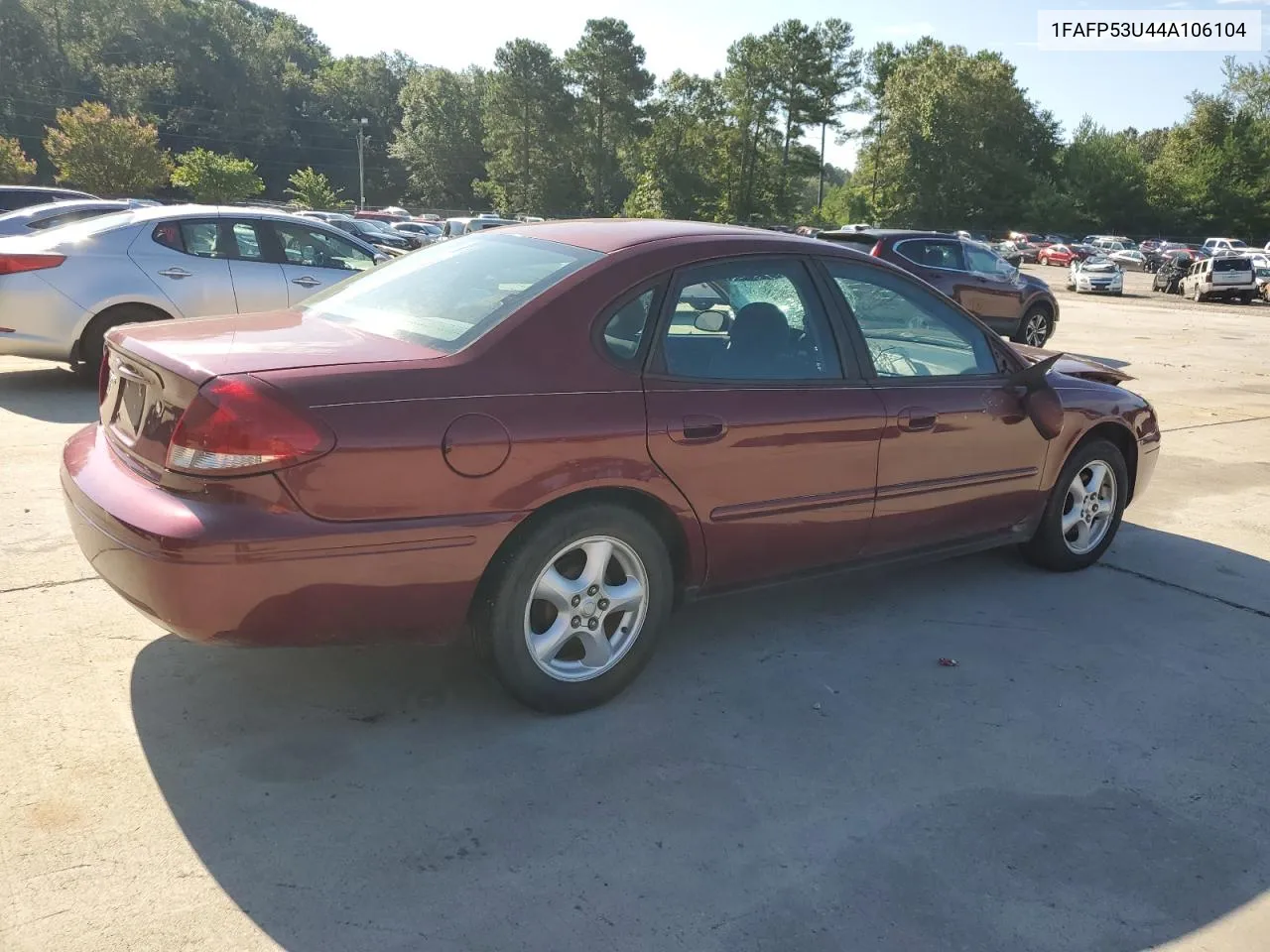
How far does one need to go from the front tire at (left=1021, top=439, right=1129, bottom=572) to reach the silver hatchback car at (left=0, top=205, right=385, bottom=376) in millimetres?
6446

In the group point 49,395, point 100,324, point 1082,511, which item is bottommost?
point 49,395

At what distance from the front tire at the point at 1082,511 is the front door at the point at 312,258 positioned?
6078 millimetres

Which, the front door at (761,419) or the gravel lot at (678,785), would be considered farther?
the front door at (761,419)

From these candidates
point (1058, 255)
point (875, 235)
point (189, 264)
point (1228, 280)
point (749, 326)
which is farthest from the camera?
point (1058, 255)

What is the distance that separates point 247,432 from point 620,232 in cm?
167

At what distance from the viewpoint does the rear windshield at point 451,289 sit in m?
3.34

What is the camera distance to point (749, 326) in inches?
150

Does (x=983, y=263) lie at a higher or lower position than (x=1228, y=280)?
higher

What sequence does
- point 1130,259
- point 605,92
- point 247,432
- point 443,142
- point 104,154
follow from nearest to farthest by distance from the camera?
point 247,432, point 104,154, point 1130,259, point 605,92, point 443,142

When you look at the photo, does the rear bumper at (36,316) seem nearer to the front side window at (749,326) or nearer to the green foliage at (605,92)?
the front side window at (749,326)

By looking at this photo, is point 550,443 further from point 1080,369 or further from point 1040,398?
point 1080,369

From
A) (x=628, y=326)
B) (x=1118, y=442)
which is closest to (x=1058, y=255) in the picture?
(x=1118, y=442)

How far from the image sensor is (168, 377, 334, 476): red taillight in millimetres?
2789

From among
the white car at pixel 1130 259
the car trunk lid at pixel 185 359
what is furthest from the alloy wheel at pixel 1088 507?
the white car at pixel 1130 259
